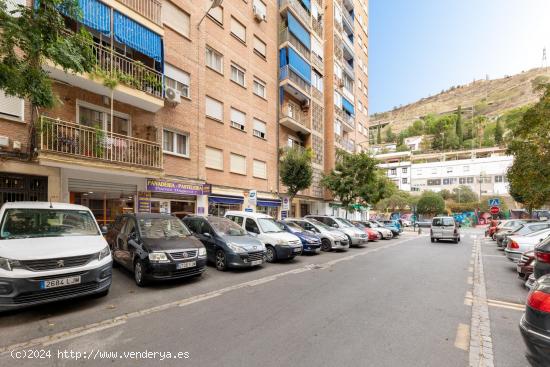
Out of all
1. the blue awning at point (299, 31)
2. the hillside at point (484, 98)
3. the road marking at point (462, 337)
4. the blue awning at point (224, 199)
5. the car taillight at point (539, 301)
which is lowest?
the road marking at point (462, 337)

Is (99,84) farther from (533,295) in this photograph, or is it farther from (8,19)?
(533,295)

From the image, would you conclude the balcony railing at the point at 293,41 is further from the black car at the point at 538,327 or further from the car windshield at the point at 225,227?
the black car at the point at 538,327

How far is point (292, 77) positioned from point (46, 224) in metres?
19.5

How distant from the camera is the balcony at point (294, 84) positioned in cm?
2141

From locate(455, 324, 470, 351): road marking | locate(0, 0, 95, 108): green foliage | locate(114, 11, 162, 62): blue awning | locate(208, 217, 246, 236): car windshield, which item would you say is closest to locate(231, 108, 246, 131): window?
locate(114, 11, 162, 62): blue awning

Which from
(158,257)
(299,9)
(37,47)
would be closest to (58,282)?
(158,257)

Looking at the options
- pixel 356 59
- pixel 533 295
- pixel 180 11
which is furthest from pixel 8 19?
pixel 356 59

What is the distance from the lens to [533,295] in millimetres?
2881

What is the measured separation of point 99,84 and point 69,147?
8.37ft

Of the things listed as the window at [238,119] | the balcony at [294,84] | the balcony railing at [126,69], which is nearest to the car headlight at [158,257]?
the balcony railing at [126,69]

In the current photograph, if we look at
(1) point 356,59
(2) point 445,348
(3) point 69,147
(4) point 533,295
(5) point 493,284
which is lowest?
(5) point 493,284

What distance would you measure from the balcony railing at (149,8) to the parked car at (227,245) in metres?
9.14

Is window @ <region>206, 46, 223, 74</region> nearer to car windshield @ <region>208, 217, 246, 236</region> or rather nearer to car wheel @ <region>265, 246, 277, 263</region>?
car windshield @ <region>208, 217, 246, 236</region>

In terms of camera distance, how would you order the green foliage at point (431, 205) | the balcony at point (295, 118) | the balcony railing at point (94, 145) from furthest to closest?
1. the green foliage at point (431, 205)
2. the balcony at point (295, 118)
3. the balcony railing at point (94, 145)
